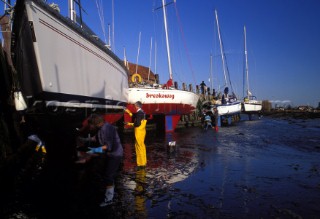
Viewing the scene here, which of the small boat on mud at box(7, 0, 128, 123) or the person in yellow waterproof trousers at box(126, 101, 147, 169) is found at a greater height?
the small boat on mud at box(7, 0, 128, 123)

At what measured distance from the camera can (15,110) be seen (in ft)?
20.8

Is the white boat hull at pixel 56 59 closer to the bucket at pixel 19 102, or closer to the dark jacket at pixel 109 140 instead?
the bucket at pixel 19 102

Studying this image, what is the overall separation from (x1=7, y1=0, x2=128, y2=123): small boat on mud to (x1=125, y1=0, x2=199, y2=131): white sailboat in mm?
→ 6719

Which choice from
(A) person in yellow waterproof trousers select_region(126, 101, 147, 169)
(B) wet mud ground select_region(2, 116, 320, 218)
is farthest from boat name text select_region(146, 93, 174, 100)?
(A) person in yellow waterproof trousers select_region(126, 101, 147, 169)

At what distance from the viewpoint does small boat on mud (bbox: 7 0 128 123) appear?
538cm

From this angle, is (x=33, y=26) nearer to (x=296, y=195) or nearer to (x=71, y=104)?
(x=71, y=104)

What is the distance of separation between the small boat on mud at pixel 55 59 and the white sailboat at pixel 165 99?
22.0ft

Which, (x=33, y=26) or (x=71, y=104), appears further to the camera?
(x=71, y=104)

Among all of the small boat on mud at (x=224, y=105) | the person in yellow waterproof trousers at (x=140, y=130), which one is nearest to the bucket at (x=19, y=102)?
the person in yellow waterproof trousers at (x=140, y=130)

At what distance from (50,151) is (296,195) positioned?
17.9 feet

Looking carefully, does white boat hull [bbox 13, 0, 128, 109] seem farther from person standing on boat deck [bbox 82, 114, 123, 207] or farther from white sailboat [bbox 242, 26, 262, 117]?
white sailboat [bbox 242, 26, 262, 117]

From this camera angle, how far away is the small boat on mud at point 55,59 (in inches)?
212

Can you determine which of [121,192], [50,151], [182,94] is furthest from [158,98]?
[121,192]

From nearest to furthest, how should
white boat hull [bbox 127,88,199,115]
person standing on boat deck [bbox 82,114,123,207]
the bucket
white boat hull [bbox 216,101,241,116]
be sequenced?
person standing on boat deck [bbox 82,114,123,207]
the bucket
white boat hull [bbox 127,88,199,115]
white boat hull [bbox 216,101,241,116]
